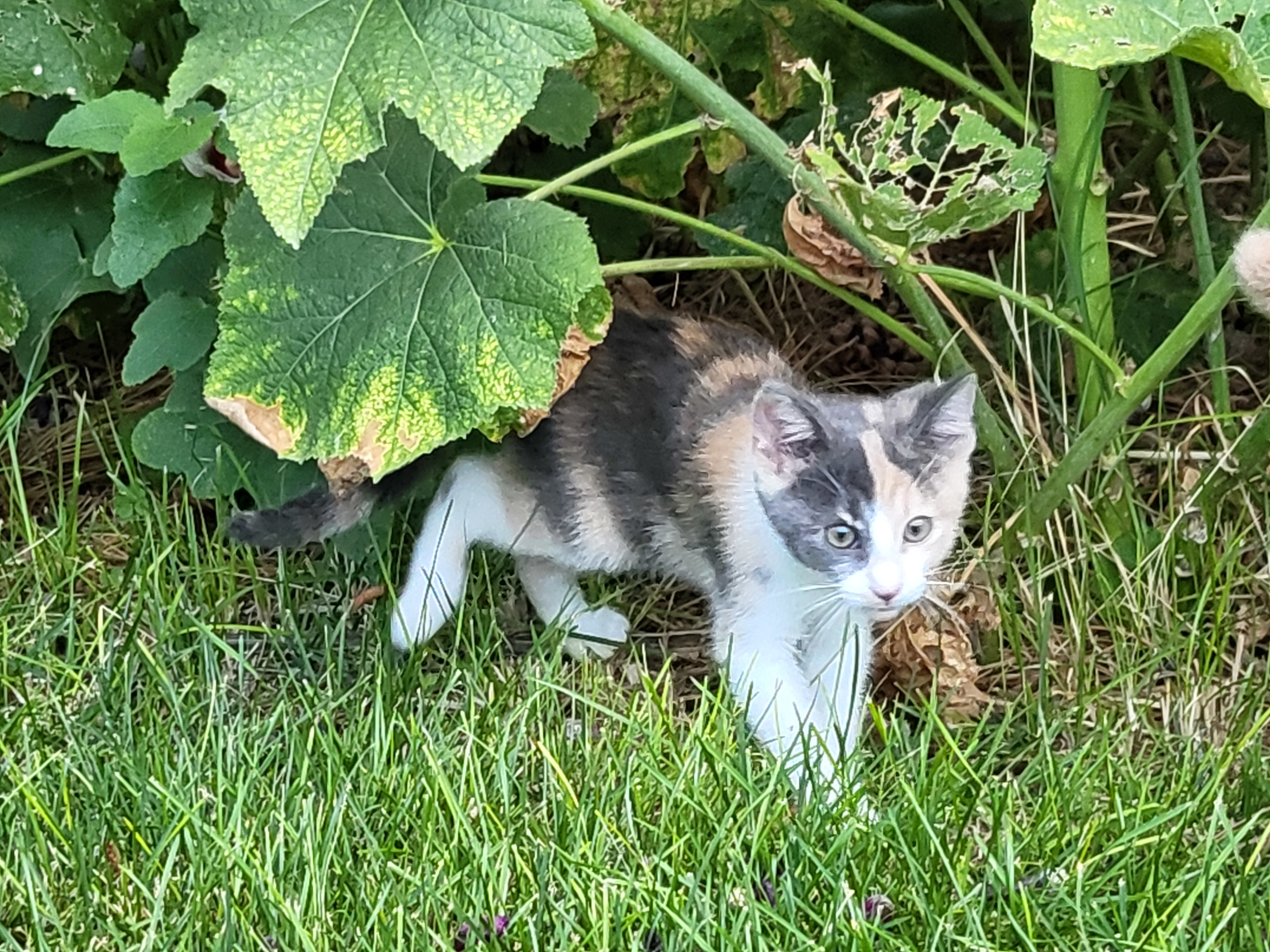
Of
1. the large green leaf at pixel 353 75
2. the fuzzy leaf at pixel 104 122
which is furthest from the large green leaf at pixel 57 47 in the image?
the large green leaf at pixel 353 75

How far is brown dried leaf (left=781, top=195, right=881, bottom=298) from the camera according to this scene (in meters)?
1.41

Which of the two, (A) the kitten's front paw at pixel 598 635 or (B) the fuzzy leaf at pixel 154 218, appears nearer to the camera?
(B) the fuzzy leaf at pixel 154 218

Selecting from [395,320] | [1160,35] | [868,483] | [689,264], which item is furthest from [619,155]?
[1160,35]

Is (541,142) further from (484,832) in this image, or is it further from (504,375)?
(484,832)

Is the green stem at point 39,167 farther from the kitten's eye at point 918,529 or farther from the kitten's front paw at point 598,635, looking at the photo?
the kitten's eye at point 918,529

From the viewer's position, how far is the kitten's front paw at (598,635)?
5.22 ft

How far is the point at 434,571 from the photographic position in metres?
1.54

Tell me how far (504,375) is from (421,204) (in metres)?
0.21

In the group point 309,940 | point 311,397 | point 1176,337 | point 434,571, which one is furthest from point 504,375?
point 1176,337

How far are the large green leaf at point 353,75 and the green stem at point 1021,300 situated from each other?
42cm

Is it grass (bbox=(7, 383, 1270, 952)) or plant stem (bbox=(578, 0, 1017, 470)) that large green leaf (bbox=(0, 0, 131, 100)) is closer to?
grass (bbox=(7, 383, 1270, 952))

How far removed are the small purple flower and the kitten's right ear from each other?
39 centimetres

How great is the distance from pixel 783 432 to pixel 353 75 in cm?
50

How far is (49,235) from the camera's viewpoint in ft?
5.51
